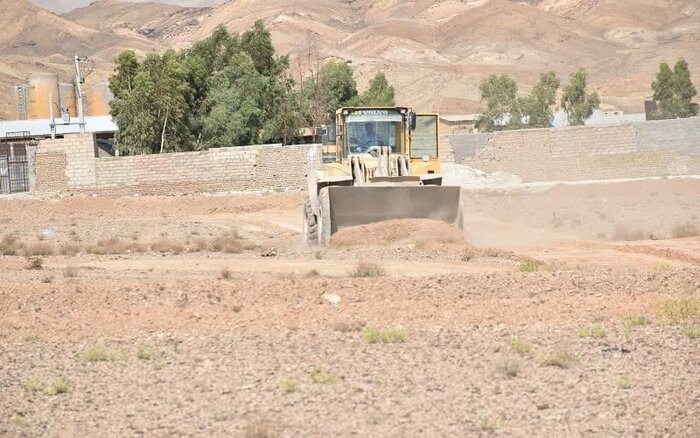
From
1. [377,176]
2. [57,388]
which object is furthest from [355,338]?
[377,176]

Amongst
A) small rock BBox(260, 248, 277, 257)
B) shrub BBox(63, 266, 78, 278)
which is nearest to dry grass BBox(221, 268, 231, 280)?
shrub BBox(63, 266, 78, 278)


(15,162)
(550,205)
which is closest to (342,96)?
(15,162)

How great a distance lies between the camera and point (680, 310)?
48.3 feet

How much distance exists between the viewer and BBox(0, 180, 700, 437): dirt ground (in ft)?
33.5

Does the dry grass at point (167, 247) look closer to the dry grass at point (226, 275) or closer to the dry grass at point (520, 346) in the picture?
the dry grass at point (226, 275)

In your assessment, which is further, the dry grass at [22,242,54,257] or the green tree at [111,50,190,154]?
the green tree at [111,50,190,154]

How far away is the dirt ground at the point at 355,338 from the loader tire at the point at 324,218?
0.30m

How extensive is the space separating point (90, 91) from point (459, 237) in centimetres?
7436

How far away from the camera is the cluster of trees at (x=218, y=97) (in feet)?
182

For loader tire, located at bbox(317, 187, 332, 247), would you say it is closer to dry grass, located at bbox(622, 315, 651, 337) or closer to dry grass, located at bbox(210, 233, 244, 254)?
dry grass, located at bbox(210, 233, 244, 254)

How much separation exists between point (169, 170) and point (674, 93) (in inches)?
1791

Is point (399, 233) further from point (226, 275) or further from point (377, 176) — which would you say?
point (226, 275)

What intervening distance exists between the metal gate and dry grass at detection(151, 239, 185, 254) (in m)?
26.1

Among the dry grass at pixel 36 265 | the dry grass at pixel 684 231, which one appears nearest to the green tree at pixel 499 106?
the dry grass at pixel 684 231
